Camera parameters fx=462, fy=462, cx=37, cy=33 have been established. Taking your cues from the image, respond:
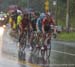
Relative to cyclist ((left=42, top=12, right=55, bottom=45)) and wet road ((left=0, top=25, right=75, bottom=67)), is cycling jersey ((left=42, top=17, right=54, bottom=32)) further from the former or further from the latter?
wet road ((left=0, top=25, right=75, bottom=67))

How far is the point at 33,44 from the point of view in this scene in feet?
61.5

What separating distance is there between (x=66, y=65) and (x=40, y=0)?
35532mm

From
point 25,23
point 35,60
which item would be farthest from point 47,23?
point 25,23

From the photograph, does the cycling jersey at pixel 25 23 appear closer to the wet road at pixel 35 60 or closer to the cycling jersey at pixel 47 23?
the wet road at pixel 35 60

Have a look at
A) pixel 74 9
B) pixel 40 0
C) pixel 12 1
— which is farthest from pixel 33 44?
pixel 12 1

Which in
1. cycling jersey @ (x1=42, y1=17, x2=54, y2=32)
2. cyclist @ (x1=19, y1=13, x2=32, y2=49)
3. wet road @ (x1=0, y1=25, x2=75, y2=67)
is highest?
cycling jersey @ (x1=42, y1=17, x2=54, y2=32)

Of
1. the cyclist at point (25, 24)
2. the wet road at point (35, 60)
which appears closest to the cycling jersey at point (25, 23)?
the cyclist at point (25, 24)

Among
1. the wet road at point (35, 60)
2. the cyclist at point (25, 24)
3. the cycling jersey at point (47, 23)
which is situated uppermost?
the cycling jersey at point (47, 23)

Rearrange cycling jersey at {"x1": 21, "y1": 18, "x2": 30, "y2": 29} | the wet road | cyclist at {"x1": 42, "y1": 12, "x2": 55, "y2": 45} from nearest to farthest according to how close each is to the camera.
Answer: the wet road
cyclist at {"x1": 42, "y1": 12, "x2": 55, "y2": 45}
cycling jersey at {"x1": 21, "y1": 18, "x2": 30, "y2": 29}

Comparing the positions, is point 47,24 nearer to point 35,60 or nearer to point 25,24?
point 35,60

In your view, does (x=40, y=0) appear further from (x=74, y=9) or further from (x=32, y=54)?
(x=32, y=54)

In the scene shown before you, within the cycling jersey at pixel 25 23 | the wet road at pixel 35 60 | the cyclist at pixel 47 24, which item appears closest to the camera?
the wet road at pixel 35 60

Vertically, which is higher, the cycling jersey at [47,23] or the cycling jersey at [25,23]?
the cycling jersey at [47,23]

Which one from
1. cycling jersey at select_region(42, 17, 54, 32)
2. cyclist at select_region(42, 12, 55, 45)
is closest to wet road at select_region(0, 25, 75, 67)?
cyclist at select_region(42, 12, 55, 45)
